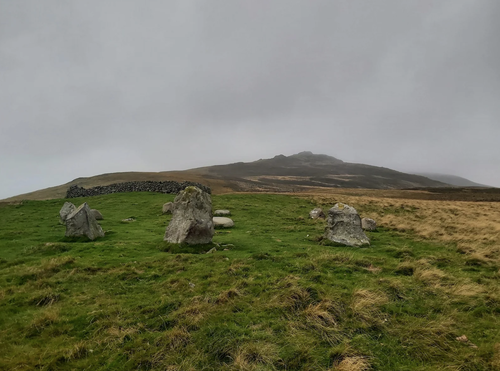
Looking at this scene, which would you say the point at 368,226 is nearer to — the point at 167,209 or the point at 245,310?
the point at 245,310

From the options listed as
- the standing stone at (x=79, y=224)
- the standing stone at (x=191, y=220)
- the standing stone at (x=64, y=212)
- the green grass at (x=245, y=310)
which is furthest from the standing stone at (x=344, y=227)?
the standing stone at (x=64, y=212)

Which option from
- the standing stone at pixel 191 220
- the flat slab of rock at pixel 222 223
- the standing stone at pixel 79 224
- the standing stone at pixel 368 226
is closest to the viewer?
the standing stone at pixel 191 220

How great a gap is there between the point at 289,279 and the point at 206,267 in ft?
13.7

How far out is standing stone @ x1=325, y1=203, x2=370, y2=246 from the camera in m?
18.2

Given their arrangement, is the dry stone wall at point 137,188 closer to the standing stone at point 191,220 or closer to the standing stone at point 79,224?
the standing stone at point 79,224

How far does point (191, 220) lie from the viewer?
56.0ft

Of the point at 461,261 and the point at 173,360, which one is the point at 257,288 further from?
the point at 461,261

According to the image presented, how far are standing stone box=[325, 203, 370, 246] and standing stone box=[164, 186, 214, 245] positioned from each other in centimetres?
806

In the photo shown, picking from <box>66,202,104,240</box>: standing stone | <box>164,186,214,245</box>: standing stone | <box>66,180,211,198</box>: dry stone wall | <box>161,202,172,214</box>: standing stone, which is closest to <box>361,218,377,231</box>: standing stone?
<box>164,186,214,245</box>: standing stone

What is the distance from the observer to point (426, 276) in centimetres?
1088

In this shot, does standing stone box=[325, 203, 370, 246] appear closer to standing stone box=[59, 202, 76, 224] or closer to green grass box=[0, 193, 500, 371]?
green grass box=[0, 193, 500, 371]

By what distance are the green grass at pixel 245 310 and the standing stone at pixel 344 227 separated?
254 centimetres

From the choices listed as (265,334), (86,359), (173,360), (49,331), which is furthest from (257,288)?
(49,331)

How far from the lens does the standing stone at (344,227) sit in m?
18.2
